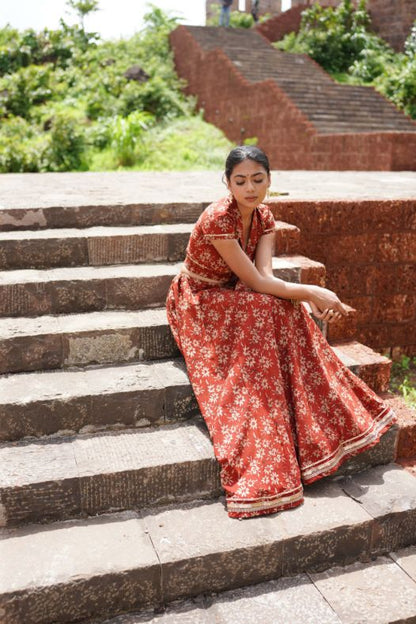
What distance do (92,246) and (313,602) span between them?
2242 millimetres

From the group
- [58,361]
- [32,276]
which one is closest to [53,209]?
[32,276]

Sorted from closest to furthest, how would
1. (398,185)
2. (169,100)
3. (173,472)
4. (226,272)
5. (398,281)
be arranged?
(173,472) < (226,272) < (398,281) < (398,185) < (169,100)

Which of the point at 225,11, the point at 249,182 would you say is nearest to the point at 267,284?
the point at 249,182

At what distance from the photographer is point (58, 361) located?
288cm

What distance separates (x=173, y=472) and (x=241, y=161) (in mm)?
1318

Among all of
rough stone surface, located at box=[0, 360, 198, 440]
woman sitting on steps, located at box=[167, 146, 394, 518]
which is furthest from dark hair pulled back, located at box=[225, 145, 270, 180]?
rough stone surface, located at box=[0, 360, 198, 440]

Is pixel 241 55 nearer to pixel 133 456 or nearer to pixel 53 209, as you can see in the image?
pixel 53 209

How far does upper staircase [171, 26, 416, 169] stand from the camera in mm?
9156

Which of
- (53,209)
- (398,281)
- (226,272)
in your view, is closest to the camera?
(226,272)

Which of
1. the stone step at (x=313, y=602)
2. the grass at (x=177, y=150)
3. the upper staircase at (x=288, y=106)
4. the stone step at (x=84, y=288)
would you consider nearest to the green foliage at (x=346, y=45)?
the upper staircase at (x=288, y=106)

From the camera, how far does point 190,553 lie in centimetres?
211

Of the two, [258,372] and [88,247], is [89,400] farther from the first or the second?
[88,247]

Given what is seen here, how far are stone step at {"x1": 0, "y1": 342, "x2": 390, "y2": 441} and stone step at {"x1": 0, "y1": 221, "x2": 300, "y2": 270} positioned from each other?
0.87 metres

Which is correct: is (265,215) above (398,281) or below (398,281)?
above
